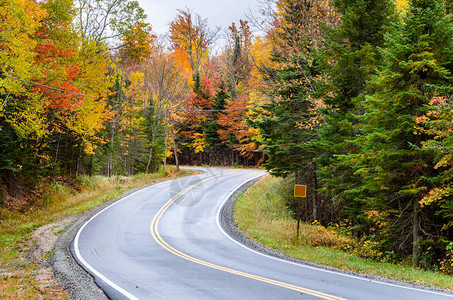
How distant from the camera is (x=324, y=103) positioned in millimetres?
15945

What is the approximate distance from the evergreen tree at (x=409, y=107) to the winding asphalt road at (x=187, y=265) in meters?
4.35

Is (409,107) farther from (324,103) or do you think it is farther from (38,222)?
(38,222)

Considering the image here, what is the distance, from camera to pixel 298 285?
7.99m

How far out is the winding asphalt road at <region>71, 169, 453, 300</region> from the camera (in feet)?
24.6

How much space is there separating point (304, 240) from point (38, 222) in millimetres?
13707

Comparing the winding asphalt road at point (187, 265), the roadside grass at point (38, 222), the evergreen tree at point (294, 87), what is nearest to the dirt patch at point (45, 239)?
the roadside grass at point (38, 222)

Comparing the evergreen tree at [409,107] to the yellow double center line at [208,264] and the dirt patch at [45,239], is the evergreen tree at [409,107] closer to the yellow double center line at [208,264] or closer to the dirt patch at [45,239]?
the yellow double center line at [208,264]

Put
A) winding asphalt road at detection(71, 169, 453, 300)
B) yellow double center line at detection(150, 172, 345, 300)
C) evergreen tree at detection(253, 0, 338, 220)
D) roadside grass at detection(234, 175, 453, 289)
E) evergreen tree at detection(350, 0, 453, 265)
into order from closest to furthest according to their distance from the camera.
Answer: yellow double center line at detection(150, 172, 345, 300), winding asphalt road at detection(71, 169, 453, 300), roadside grass at detection(234, 175, 453, 289), evergreen tree at detection(350, 0, 453, 265), evergreen tree at detection(253, 0, 338, 220)

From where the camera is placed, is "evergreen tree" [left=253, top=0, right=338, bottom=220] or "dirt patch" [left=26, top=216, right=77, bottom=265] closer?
"dirt patch" [left=26, top=216, right=77, bottom=265]

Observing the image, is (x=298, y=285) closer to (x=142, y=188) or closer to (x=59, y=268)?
(x=59, y=268)

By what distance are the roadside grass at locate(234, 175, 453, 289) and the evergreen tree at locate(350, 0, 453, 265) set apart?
2.09m

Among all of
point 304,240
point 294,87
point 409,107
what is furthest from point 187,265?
point 294,87

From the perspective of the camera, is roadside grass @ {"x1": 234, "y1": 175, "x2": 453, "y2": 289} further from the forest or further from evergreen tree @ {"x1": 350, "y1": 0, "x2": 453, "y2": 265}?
evergreen tree @ {"x1": 350, "y1": 0, "x2": 453, "y2": 265}

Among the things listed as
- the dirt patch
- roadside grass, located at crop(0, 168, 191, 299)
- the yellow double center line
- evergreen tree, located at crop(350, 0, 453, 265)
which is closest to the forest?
evergreen tree, located at crop(350, 0, 453, 265)
